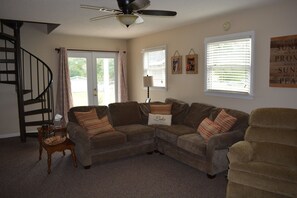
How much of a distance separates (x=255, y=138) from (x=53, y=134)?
10.6ft

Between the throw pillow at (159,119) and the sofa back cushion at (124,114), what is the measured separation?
28 cm

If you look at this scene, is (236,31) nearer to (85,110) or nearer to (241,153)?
(241,153)

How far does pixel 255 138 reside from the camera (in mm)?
3049

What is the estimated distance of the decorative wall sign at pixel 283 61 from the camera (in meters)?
3.37

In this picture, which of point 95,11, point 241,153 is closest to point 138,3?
point 95,11

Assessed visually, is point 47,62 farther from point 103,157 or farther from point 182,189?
point 182,189

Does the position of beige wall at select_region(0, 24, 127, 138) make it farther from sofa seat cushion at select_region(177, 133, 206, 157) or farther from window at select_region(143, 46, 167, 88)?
sofa seat cushion at select_region(177, 133, 206, 157)

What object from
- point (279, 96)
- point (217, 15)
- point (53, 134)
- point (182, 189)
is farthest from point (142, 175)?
point (217, 15)

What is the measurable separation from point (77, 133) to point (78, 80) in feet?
9.88

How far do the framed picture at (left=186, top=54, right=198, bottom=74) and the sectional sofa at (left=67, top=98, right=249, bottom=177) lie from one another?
75 centimetres

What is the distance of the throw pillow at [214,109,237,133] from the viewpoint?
362cm

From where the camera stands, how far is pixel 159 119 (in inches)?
185

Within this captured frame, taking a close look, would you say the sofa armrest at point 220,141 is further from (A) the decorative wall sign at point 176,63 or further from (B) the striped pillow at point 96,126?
(A) the decorative wall sign at point 176,63

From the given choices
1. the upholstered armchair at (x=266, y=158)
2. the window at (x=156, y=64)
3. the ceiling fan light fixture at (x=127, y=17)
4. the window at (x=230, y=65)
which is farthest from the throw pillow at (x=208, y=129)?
the window at (x=156, y=64)
